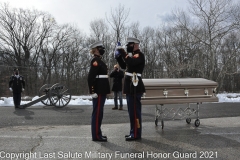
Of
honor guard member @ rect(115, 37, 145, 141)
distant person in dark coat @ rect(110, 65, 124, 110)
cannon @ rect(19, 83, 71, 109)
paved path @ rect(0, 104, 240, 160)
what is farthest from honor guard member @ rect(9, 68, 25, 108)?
honor guard member @ rect(115, 37, 145, 141)

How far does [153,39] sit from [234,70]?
23.3m

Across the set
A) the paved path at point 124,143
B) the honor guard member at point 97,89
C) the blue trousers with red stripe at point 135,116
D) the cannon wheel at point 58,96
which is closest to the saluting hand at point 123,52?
the honor guard member at point 97,89

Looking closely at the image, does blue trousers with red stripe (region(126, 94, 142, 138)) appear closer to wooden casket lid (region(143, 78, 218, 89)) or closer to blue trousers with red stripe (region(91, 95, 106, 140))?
blue trousers with red stripe (region(91, 95, 106, 140))

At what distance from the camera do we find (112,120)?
796cm

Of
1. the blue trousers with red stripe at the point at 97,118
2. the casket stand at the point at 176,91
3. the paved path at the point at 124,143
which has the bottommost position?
the paved path at the point at 124,143

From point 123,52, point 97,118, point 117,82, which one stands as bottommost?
point 97,118

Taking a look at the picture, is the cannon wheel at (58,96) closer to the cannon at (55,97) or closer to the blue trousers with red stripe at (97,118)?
the cannon at (55,97)

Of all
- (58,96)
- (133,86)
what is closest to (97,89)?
(133,86)

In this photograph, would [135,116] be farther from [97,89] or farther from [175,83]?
[175,83]

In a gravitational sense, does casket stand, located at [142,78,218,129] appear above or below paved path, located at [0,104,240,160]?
above

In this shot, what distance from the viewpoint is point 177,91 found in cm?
616

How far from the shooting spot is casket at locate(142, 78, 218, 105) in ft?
19.5

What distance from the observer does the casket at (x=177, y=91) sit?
5.93 metres

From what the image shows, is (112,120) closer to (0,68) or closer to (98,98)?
(98,98)
